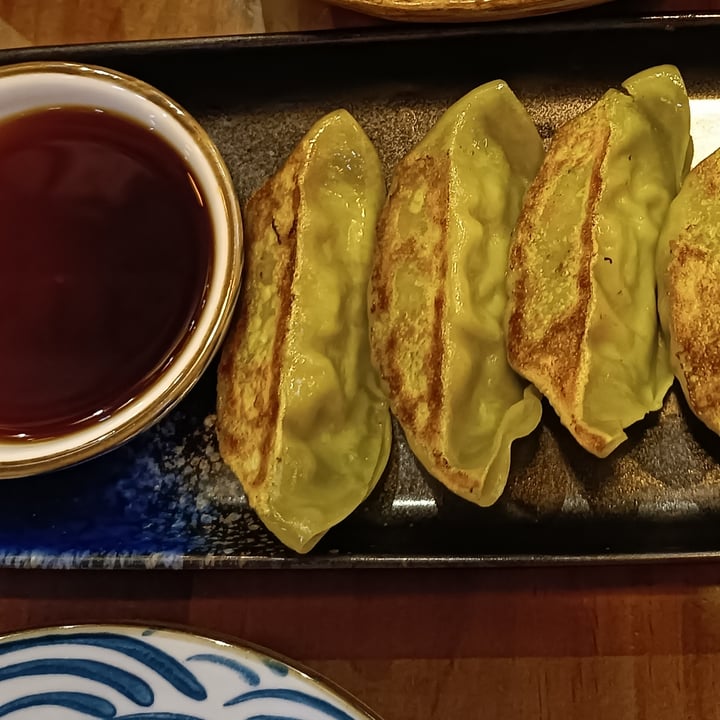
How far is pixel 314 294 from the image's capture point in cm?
167

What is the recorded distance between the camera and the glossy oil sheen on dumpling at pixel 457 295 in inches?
62.3

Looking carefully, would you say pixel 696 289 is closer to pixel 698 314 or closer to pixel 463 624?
pixel 698 314

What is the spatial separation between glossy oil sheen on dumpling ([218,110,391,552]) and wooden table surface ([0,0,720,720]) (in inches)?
8.5

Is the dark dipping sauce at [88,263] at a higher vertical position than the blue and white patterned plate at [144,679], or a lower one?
higher

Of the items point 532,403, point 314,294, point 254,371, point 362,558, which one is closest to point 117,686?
point 362,558

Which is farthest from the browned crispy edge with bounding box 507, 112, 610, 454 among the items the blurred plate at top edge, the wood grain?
the wood grain

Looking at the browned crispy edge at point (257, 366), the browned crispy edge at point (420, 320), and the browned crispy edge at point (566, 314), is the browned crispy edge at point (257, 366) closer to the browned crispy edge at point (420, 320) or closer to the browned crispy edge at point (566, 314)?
the browned crispy edge at point (420, 320)

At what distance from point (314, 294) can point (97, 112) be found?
632 millimetres

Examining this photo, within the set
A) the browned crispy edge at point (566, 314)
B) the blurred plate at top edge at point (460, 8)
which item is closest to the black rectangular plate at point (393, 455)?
the blurred plate at top edge at point (460, 8)

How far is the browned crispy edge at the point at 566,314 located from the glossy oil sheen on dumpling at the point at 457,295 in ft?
0.21

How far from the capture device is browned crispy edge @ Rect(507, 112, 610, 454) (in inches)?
59.8

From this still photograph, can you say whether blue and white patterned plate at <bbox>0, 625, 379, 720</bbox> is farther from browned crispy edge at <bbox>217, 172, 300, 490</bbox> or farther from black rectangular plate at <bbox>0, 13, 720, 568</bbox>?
browned crispy edge at <bbox>217, 172, 300, 490</bbox>

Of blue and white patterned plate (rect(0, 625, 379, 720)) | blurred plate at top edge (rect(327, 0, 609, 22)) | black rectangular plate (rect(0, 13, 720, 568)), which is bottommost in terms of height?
blue and white patterned plate (rect(0, 625, 379, 720))

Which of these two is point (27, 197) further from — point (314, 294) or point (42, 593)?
point (42, 593)
